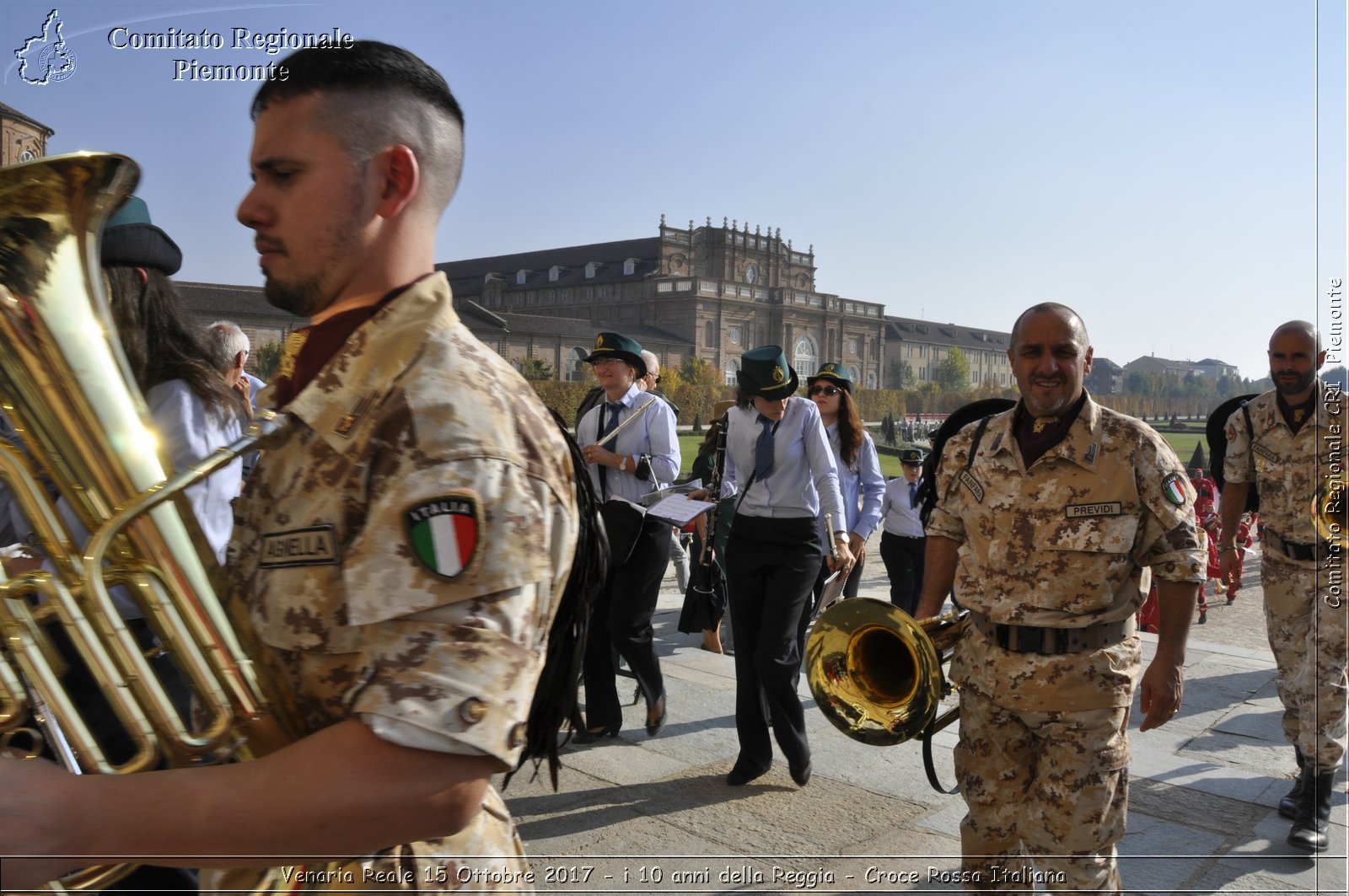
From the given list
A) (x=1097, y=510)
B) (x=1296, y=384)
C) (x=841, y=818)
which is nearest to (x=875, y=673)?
(x=1097, y=510)

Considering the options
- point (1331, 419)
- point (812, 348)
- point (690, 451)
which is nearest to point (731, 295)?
point (812, 348)

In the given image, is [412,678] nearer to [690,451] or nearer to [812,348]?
[690,451]

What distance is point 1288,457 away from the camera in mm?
5418

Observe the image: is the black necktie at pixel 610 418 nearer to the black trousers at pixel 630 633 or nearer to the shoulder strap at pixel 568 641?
the black trousers at pixel 630 633

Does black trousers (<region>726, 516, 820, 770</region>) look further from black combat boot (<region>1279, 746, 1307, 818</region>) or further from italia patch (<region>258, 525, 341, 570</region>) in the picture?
italia patch (<region>258, 525, 341, 570</region>)

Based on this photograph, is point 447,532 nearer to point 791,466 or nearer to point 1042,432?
point 1042,432

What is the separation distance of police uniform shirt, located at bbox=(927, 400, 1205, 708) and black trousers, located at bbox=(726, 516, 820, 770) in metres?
1.74

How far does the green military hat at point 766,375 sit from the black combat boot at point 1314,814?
3.12 m

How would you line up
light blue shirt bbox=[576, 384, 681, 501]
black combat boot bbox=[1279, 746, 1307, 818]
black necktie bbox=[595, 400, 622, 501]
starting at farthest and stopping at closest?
black necktie bbox=[595, 400, 622, 501] → light blue shirt bbox=[576, 384, 681, 501] → black combat boot bbox=[1279, 746, 1307, 818]

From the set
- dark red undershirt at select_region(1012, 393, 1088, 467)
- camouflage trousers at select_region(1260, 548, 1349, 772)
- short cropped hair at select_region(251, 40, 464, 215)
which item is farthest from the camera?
camouflage trousers at select_region(1260, 548, 1349, 772)

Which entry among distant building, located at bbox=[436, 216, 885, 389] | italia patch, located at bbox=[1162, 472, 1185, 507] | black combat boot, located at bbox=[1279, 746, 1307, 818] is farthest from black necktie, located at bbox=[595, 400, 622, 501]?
distant building, located at bbox=[436, 216, 885, 389]

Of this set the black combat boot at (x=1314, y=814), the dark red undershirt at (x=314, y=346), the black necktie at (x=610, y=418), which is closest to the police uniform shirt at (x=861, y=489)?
the black necktie at (x=610, y=418)

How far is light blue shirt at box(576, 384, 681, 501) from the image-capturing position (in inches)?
251

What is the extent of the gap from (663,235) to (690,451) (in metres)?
64.6
